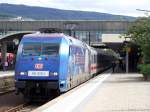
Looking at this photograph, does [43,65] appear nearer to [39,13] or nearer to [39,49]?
[39,49]

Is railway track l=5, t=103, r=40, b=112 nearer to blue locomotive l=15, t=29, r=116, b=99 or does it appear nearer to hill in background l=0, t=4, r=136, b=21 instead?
blue locomotive l=15, t=29, r=116, b=99

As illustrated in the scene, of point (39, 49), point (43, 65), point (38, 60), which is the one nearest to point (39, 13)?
point (39, 49)

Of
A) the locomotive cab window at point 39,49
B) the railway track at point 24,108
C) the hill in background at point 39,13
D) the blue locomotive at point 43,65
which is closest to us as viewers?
the railway track at point 24,108

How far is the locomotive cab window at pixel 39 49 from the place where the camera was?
76.1 feet

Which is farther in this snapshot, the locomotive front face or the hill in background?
the hill in background

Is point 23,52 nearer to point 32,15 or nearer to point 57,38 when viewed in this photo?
point 57,38

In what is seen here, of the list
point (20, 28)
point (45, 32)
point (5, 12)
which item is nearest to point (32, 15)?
point (5, 12)

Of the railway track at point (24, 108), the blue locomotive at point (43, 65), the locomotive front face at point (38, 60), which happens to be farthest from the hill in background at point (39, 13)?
the railway track at point (24, 108)

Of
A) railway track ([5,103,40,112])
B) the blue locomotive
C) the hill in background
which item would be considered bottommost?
railway track ([5,103,40,112])

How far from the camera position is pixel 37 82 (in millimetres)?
22516

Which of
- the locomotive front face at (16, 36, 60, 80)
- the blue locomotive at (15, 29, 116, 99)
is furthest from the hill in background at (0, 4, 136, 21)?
the locomotive front face at (16, 36, 60, 80)

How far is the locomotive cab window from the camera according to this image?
2319 cm

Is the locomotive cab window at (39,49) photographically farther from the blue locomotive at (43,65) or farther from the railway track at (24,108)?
the railway track at (24,108)

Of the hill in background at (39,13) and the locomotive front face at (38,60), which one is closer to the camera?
the locomotive front face at (38,60)
